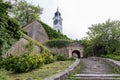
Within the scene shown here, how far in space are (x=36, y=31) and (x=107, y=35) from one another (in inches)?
601

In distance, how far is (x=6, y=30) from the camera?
56.1 feet

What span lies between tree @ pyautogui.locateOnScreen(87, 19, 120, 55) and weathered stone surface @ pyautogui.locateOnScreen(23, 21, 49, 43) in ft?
38.0

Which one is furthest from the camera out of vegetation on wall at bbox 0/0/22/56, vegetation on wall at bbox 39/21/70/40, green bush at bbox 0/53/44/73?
vegetation on wall at bbox 39/21/70/40

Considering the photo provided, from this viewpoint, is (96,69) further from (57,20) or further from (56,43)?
(57,20)

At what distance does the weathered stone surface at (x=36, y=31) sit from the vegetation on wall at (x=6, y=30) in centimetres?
2232

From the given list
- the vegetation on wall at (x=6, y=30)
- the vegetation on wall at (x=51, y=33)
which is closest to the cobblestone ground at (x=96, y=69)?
the vegetation on wall at (x=6, y=30)

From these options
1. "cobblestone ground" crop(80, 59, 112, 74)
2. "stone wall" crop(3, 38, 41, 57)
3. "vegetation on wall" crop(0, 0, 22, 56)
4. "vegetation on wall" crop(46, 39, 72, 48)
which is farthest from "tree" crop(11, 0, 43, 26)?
"cobblestone ground" crop(80, 59, 112, 74)

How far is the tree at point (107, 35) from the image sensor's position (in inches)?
1145

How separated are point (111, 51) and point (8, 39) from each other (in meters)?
16.3

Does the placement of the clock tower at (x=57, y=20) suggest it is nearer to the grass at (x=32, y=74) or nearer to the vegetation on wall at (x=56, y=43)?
the vegetation on wall at (x=56, y=43)

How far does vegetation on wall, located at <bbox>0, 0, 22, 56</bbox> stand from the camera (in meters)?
16.4

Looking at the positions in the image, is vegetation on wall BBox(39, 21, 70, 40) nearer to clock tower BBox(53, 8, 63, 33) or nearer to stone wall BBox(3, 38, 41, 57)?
stone wall BBox(3, 38, 41, 57)

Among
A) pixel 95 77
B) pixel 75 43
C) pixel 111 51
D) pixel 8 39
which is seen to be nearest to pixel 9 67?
pixel 8 39

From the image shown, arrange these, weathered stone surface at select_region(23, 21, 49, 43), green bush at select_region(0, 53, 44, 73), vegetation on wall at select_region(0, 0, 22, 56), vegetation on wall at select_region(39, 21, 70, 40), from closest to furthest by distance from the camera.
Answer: green bush at select_region(0, 53, 44, 73)
vegetation on wall at select_region(0, 0, 22, 56)
weathered stone surface at select_region(23, 21, 49, 43)
vegetation on wall at select_region(39, 21, 70, 40)
